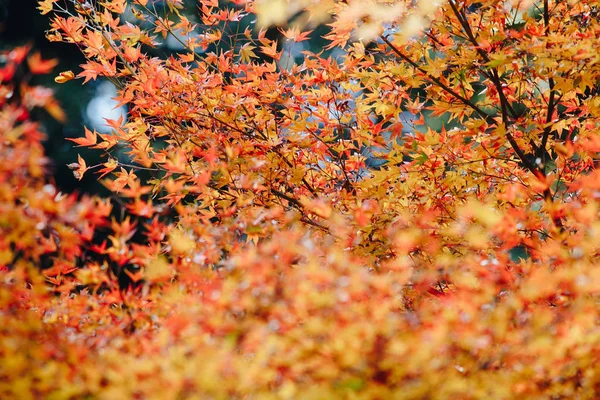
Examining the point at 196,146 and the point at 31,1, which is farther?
the point at 31,1

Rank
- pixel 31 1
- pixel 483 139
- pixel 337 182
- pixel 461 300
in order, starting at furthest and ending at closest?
pixel 31 1
pixel 337 182
pixel 483 139
pixel 461 300

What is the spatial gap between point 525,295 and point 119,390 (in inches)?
43.4

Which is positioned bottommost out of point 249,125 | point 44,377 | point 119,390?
point 44,377

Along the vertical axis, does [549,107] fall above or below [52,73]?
above

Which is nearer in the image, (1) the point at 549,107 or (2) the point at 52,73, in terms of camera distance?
(1) the point at 549,107

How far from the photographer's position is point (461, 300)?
1441 millimetres

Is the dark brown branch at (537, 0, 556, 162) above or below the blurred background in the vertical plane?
above

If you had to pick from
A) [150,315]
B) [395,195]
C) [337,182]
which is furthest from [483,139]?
[150,315]

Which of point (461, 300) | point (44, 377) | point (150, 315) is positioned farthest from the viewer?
point (150, 315)

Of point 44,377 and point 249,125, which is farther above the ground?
point 249,125

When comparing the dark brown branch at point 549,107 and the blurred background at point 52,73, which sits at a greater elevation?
the dark brown branch at point 549,107

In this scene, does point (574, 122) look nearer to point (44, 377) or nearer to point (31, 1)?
point (44, 377)

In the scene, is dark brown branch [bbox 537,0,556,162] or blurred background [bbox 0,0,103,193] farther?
blurred background [bbox 0,0,103,193]

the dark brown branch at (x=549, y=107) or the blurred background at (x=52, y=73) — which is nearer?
the dark brown branch at (x=549, y=107)
